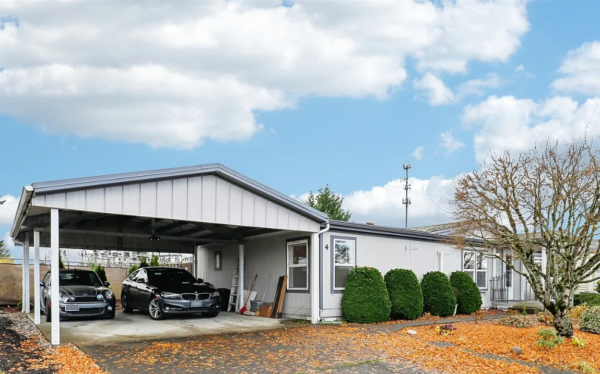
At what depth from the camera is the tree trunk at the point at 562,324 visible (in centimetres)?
1116

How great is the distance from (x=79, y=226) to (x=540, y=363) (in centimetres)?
1282

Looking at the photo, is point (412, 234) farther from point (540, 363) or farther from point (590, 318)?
point (540, 363)

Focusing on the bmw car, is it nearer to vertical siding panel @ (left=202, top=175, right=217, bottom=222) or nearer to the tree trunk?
vertical siding panel @ (left=202, top=175, right=217, bottom=222)

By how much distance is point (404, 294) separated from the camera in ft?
50.8

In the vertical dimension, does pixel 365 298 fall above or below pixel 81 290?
below

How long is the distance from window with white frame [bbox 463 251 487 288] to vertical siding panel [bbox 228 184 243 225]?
33.0ft

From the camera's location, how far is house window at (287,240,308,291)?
15.3 metres

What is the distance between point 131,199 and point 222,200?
2.15 meters

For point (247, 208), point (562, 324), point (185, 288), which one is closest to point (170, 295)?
point (185, 288)

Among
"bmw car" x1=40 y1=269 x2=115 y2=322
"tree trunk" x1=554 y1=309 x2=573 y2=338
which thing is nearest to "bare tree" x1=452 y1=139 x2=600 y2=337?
"tree trunk" x1=554 y1=309 x2=573 y2=338

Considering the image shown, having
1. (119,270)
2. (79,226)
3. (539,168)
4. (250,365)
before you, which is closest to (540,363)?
(539,168)

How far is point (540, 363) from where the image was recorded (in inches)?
A: 371

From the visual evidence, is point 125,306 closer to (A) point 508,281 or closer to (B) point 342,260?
(B) point 342,260

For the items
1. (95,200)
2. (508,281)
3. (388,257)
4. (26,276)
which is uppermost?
(95,200)
